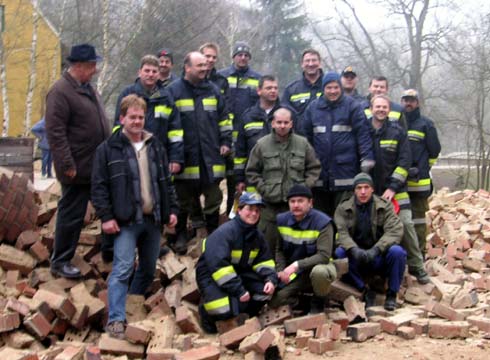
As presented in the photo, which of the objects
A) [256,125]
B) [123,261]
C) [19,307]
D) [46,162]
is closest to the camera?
[123,261]

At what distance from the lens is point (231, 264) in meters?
6.11

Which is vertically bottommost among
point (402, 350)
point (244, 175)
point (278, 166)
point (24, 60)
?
point (402, 350)

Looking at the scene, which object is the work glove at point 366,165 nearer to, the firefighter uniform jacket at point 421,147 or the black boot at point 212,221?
the firefighter uniform jacket at point 421,147

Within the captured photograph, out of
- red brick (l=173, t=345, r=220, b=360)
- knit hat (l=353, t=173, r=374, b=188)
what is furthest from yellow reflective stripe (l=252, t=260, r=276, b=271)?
knit hat (l=353, t=173, r=374, b=188)

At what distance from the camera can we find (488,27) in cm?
2403

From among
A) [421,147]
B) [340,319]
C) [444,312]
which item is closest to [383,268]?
[444,312]

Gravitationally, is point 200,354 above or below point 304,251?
below

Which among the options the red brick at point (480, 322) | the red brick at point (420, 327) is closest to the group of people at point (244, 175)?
the red brick at point (420, 327)

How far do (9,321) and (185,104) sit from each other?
3.01 meters

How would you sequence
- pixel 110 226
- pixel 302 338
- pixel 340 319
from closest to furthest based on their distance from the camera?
1. pixel 110 226
2. pixel 302 338
3. pixel 340 319

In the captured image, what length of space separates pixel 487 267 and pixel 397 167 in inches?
111

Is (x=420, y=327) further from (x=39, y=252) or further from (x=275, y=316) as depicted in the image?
(x=39, y=252)

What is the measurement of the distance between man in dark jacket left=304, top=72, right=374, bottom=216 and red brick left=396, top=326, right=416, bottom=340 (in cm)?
174

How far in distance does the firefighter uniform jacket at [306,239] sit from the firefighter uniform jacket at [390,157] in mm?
1328
